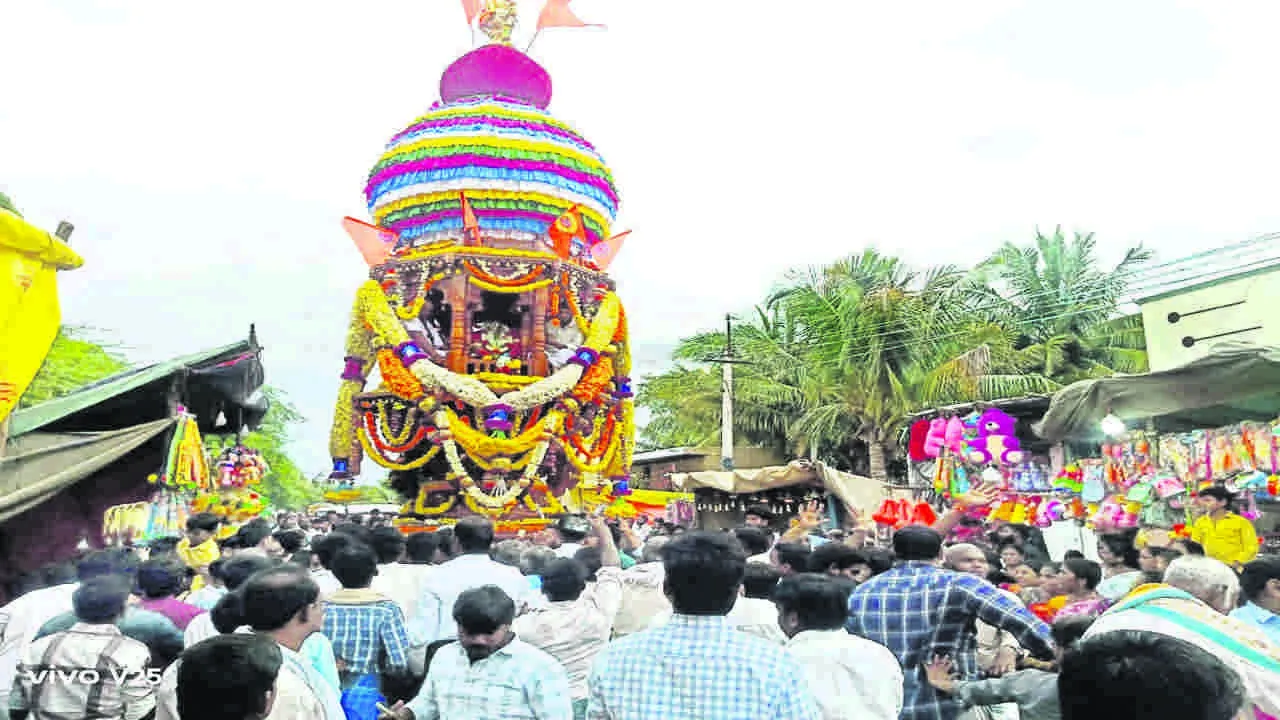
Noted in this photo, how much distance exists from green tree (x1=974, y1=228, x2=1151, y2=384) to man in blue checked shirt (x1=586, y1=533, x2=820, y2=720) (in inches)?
917

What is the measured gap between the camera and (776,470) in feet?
51.6

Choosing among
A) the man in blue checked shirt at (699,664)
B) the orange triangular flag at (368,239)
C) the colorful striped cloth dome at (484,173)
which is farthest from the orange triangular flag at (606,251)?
the man in blue checked shirt at (699,664)

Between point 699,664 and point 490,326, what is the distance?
1223 centimetres

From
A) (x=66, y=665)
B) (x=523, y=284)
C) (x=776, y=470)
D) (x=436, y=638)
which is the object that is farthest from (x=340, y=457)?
(x=66, y=665)

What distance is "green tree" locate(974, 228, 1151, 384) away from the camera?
2477 cm

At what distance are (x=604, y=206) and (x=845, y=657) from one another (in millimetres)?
12255

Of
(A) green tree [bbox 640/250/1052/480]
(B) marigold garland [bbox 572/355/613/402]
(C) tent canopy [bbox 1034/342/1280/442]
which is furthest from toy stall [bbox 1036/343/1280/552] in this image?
(A) green tree [bbox 640/250/1052/480]

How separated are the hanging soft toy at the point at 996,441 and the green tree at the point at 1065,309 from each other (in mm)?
13529

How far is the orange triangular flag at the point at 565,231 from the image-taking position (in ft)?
45.9

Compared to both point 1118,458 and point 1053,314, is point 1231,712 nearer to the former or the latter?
point 1118,458

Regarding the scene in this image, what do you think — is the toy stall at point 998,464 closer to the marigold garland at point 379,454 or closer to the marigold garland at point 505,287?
the marigold garland at point 505,287

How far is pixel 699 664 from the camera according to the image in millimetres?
2588

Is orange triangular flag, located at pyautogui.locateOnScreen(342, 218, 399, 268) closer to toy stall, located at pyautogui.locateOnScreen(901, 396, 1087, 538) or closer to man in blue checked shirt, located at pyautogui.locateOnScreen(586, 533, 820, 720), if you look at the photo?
toy stall, located at pyautogui.locateOnScreen(901, 396, 1087, 538)

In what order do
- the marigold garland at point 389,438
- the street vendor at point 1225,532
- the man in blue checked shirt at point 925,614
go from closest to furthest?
the man in blue checked shirt at point 925,614 < the street vendor at point 1225,532 < the marigold garland at point 389,438
